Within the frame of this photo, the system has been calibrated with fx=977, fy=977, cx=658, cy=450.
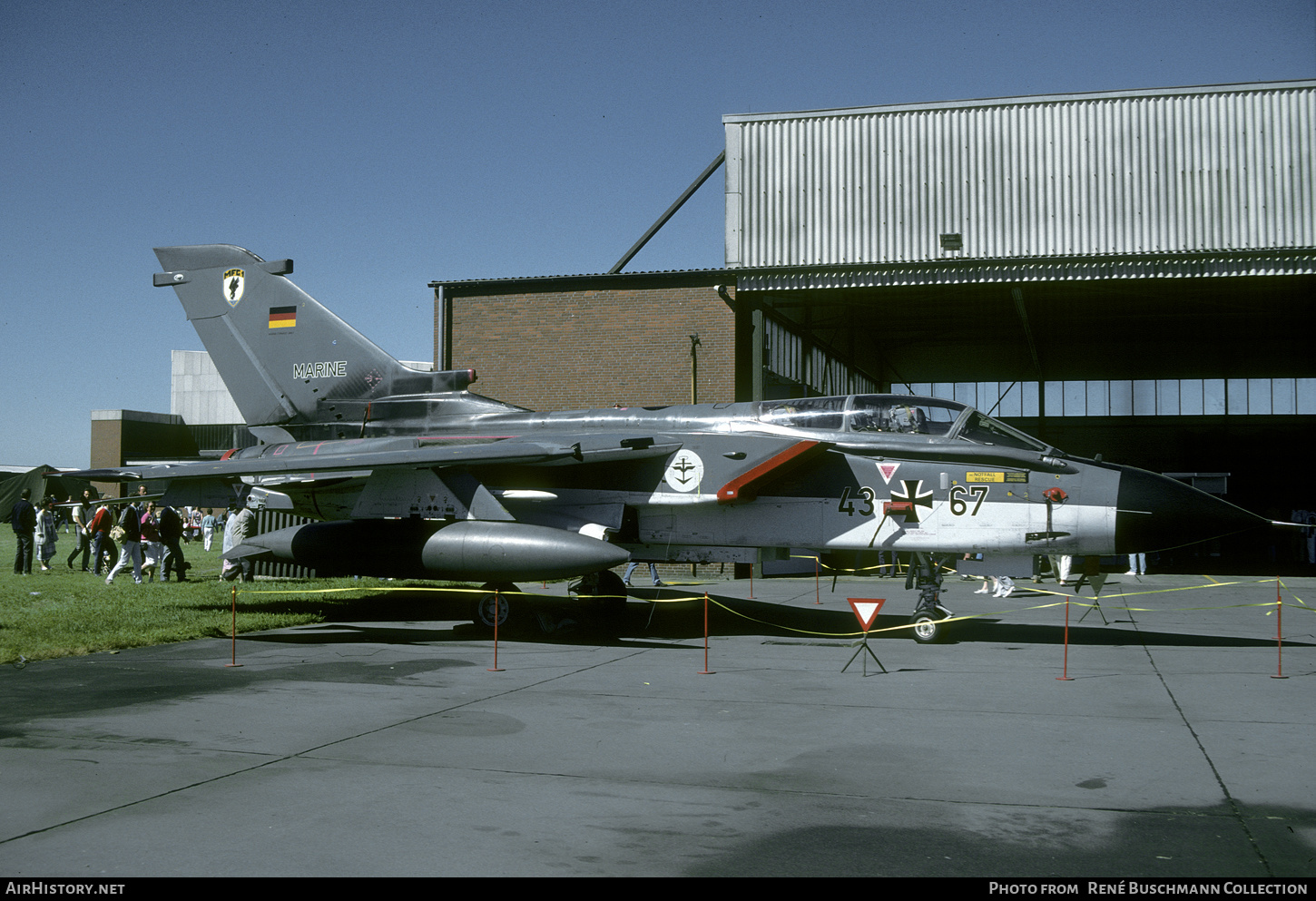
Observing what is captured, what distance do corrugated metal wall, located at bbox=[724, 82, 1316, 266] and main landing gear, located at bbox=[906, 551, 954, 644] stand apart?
1103cm

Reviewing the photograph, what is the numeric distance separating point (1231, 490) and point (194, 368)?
2377 inches

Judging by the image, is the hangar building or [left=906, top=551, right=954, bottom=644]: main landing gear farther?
the hangar building

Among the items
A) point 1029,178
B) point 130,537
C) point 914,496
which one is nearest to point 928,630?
point 914,496

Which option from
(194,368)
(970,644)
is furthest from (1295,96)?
(194,368)

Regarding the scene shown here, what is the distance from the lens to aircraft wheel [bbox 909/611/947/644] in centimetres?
1150

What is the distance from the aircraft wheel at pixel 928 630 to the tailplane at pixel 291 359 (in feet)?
22.2

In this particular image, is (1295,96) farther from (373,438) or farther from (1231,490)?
(1231,490)

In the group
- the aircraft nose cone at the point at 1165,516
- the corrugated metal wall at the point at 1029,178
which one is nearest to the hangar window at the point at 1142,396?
the corrugated metal wall at the point at 1029,178

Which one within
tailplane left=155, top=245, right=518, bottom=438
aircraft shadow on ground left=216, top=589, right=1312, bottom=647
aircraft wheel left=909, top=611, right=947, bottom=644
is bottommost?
aircraft shadow on ground left=216, top=589, right=1312, bottom=647

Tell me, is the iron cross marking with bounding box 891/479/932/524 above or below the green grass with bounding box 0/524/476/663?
above

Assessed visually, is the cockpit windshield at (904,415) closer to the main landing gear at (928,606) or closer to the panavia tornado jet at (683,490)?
the panavia tornado jet at (683,490)

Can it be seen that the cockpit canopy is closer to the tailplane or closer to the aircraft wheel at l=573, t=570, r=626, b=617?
the aircraft wheel at l=573, t=570, r=626, b=617

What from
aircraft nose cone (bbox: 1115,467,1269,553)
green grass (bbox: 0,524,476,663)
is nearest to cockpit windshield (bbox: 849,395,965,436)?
aircraft nose cone (bbox: 1115,467,1269,553)

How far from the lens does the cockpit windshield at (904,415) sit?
37.6 ft
